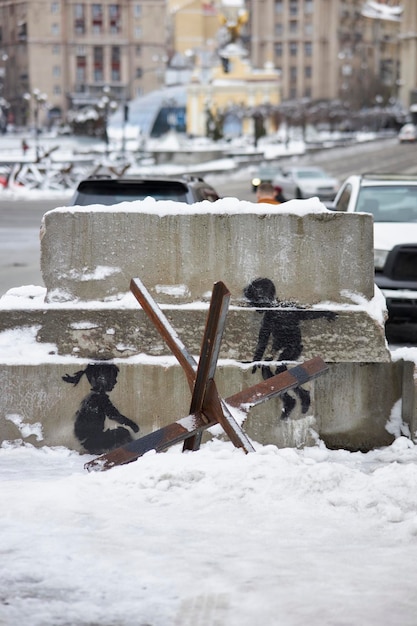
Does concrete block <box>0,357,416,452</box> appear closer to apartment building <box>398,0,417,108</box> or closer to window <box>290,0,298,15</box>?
apartment building <box>398,0,417,108</box>

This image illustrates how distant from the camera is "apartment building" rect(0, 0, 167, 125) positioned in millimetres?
136875

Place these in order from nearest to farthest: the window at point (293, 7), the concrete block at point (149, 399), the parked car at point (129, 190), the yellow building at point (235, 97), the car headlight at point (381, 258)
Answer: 1. the concrete block at point (149, 399)
2. the parked car at point (129, 190)
3. the car headlight at point (381, 258)
4. the yellow building at point (235, 97)
5. the window at point (293, 7)

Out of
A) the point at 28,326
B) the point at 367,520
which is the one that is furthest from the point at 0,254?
the point at 367,520

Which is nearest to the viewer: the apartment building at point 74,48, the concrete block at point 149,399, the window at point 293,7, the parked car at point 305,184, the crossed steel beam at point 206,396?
the crossed steel beam at point 206,396

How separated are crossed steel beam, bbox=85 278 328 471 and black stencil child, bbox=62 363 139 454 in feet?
2.42

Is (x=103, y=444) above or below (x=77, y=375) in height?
below

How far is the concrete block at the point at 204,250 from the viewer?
21.9 ft

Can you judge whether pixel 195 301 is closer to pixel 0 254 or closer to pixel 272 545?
pixel 272 545

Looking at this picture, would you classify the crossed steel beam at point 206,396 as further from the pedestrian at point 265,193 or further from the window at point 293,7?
the window at point 293,7

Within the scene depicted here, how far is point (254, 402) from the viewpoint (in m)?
5.91

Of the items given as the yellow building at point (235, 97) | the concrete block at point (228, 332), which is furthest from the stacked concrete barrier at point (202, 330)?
the yellow building at point (235, 97)

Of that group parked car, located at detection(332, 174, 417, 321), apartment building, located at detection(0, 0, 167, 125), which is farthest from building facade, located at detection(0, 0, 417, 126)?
parked car, located at detection(332, 174, 417, 321)

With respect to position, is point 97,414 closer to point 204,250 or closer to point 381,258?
point 204,250

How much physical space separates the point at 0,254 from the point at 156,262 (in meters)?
14.6
